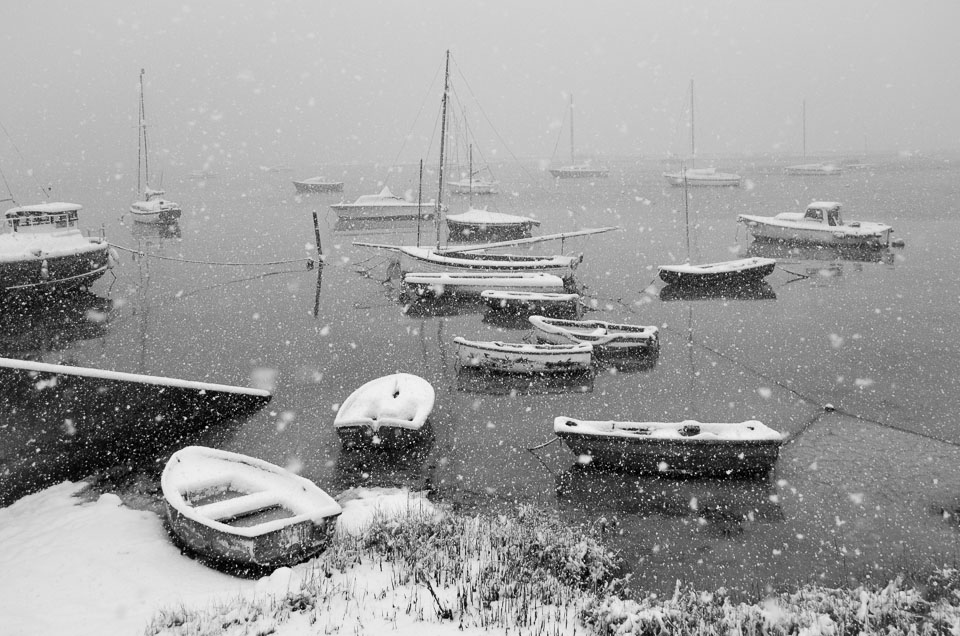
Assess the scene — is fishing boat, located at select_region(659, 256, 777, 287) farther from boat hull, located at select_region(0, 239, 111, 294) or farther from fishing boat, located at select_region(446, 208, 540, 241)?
boat hull, located at select_region(0, 239, 111, 294)

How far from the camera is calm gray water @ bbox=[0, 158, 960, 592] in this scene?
10109 millimetres

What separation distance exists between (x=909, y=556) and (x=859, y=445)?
400cm

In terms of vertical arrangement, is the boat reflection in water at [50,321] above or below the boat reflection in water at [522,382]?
above

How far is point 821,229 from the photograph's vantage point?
38781 mm

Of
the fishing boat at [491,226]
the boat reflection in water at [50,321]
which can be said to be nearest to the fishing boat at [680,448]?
the boat reflection in water at [50,321]

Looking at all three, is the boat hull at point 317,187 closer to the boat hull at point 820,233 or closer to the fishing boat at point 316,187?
the fishing boat at point 316,187

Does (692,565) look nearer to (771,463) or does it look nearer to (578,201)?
(771,463)

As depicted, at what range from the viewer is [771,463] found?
1168 centimetres

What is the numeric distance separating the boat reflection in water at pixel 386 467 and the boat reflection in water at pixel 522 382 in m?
3.55

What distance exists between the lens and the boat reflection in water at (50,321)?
20620 mm

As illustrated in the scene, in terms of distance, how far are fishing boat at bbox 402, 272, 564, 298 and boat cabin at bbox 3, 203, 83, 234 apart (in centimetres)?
1504

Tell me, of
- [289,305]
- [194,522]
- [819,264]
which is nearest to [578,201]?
[819,264]

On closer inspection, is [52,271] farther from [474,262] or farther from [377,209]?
[377,209]

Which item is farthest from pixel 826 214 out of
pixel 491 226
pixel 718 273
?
Result: pixel 491 226
